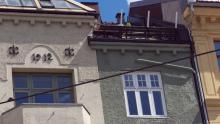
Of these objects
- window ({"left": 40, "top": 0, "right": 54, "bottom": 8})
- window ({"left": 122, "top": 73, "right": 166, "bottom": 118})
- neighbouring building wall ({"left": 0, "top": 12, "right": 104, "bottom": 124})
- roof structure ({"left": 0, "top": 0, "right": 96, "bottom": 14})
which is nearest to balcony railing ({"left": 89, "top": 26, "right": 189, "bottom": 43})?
neighbouring building wall ({"left": 0, "top": 12, "right": 104, "bottom": 124})

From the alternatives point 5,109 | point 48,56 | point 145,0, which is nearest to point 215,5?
point 145,0

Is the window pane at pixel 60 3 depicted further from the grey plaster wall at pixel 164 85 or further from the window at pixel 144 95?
the window at pixel 144 95

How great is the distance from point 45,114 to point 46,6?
16.5 feet

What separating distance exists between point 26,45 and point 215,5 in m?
8.04

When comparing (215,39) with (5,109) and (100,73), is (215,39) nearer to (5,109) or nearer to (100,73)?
(100,73)

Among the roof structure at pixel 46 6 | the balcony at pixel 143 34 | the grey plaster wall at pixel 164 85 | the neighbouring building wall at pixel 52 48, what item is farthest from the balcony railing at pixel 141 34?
the roof structure at pixel 46 6

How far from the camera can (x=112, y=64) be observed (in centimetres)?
2545

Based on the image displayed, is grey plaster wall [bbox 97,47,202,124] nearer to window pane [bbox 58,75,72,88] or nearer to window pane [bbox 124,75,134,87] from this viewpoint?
window pane [bbox 124,75,134,87]

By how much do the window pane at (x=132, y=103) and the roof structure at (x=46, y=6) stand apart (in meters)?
3.66

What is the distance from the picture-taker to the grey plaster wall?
2453 centimetres

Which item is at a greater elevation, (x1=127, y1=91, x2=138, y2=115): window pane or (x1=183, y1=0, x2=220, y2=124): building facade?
(x1=183, y1=0, x2=220, y2=124): building facade

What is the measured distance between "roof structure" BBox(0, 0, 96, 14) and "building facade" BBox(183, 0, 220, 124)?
4061mm

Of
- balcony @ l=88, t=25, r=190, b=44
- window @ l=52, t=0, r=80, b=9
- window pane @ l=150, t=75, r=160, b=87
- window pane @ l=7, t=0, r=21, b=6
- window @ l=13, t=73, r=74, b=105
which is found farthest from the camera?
window @ l=52, t=0, r=80, b=9

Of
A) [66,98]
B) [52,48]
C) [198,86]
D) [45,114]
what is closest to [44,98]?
[66,98]
